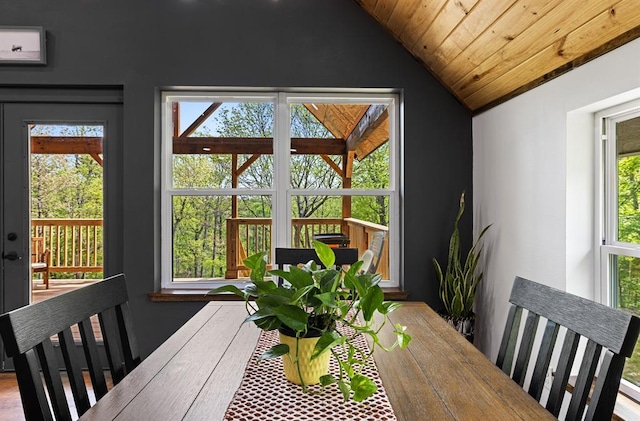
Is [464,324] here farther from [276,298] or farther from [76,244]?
[76,244]

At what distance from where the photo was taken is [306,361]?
3.78 feet

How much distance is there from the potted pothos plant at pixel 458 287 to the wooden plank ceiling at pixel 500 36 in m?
0.77

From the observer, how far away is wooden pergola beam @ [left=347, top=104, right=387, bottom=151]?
3.41 meters

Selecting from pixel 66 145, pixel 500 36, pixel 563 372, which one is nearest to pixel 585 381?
pixel 563 372

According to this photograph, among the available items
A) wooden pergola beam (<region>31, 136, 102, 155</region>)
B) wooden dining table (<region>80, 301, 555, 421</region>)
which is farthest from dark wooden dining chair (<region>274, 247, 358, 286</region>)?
wooden pergola beam (<region>31, 136, 102, 155</region>)

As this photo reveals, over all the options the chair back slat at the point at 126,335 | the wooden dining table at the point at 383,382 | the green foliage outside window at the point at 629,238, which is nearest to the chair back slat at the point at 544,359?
the wooden dining table at the point at 383,382

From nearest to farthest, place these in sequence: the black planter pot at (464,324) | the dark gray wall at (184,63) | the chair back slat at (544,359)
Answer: the chair back slat at (544,359), the black planter pot at (464,324), the dark gray wall at (184,63)

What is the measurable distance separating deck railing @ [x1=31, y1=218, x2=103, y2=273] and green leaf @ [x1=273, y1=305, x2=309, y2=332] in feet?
8.80

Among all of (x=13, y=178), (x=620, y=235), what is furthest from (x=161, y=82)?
(x=620, y=235)

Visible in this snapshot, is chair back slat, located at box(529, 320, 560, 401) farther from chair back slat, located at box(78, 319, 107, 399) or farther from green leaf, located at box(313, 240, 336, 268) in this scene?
chair back slat, located at box(78, 319, 107, 399)

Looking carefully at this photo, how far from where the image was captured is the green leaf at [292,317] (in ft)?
3.47

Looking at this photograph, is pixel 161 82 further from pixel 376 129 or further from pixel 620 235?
pixel 620 235

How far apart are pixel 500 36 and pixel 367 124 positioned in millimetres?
1251

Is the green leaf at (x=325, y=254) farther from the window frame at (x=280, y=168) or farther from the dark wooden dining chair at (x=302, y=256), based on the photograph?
the window frame at (x=280, y=168)
